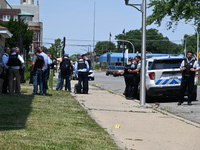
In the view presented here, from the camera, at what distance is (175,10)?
5072 cm

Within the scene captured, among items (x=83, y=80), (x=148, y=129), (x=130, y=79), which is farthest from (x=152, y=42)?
(x=148, y=129)

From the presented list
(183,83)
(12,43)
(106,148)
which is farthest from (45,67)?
(12,43)

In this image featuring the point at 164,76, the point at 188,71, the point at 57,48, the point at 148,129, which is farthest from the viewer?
the point at 57,48

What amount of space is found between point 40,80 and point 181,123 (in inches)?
337

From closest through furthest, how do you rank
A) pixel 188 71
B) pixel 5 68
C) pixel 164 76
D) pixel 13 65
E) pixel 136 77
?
1. pixel 188 71
2. pixel 13 65
3. pixel 5 68
4. pixel 164 76
5. pixel 136 77

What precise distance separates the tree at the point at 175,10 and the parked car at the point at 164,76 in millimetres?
29405

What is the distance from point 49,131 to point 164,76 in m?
10.7

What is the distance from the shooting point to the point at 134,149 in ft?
27.4

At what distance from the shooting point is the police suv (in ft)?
64.6

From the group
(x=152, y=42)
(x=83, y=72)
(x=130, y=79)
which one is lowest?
(x=130, y=79)

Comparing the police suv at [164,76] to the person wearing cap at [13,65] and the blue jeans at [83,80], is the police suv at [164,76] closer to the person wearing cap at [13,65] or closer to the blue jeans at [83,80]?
the blue jeans at [83,80]

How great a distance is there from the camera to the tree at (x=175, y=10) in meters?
49.0

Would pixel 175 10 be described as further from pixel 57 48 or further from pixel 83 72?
pixel 57 48

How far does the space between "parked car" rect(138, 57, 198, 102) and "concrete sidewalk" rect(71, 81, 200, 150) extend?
4.19 m
